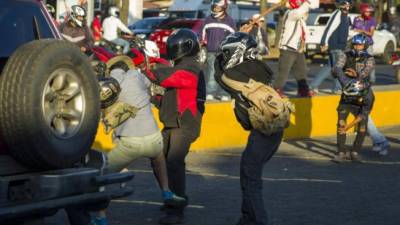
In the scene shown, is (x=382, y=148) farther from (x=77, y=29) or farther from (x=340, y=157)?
(x=77, y=29)

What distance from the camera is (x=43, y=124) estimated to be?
259 inches

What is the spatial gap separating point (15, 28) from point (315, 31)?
33029 millimetres

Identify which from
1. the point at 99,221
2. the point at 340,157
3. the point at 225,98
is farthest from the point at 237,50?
the point at 225,98

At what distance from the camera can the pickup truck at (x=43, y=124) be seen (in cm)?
650

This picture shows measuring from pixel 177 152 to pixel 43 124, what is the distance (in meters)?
3.03


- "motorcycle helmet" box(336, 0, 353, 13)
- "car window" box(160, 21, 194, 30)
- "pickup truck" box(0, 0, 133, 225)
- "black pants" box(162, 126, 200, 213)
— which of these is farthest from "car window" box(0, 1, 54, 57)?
"car window" box(160, 21, 194, 30)

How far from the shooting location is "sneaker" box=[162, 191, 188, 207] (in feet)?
30.5

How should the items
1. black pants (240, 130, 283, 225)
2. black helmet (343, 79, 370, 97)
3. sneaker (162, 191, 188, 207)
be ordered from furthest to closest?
black helmet (343, 79, 370, 97) < sneaker (162, 191, 188, 207) < black pants (240, 130, 283, 225)

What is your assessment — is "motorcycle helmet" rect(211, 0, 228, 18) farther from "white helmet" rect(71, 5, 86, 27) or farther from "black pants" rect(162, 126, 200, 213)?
"black pants" rect(162, 126, 200, 213)

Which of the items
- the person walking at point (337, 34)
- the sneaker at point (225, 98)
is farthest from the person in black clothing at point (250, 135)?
the person walking at point (337, 34)

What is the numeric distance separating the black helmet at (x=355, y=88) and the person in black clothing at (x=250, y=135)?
460 cm

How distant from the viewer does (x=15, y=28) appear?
23.5 feet

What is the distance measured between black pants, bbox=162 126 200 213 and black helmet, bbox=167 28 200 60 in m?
0.65

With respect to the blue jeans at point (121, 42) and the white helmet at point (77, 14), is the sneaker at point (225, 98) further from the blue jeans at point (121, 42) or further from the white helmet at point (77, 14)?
the blue jeans at point (121, 42)
